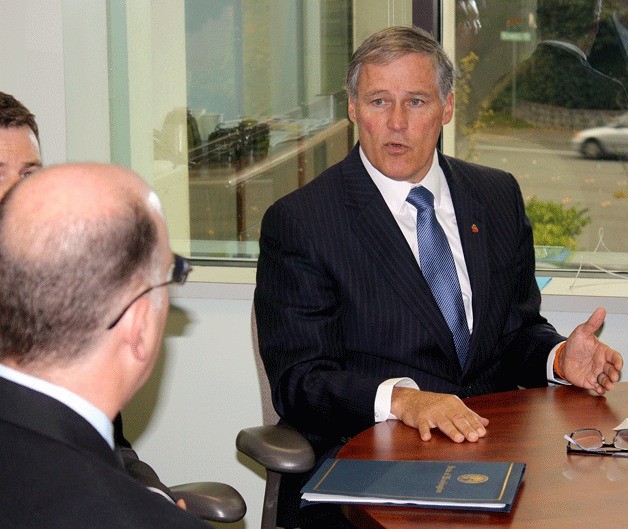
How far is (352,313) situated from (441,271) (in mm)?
283

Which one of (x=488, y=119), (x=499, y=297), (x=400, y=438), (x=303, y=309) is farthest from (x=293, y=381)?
(x=488, y=119)

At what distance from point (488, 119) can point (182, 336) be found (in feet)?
4.81

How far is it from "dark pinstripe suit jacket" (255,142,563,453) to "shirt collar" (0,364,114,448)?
132 cm

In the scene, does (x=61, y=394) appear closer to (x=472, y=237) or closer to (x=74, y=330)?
(x=74, y=330)

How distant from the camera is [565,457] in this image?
1.91 m

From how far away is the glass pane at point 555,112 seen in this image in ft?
11.8

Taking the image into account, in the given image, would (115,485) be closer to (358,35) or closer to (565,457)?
(565,457)

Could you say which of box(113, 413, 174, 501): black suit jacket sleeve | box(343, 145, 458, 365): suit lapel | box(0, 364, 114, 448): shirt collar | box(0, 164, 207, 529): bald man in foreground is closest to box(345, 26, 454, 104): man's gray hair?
box(343, 145, 458, 365): suit lapel

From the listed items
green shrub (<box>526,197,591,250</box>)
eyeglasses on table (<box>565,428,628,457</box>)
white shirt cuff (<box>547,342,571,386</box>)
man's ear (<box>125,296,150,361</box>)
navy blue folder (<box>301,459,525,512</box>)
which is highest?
man's ear (<box>125,296,150,361</box>)

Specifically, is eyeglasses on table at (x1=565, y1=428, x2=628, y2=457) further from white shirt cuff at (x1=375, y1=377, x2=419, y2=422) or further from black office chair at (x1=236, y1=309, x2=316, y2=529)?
black office chair at (x1=236, y1=309, x2=316, y2=529)

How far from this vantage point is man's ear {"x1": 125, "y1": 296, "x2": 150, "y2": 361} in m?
1.15

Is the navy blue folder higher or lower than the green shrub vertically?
lower

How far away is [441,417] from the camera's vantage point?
2.08 meters

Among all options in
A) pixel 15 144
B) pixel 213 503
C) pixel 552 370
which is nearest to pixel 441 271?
pixel 552 370
